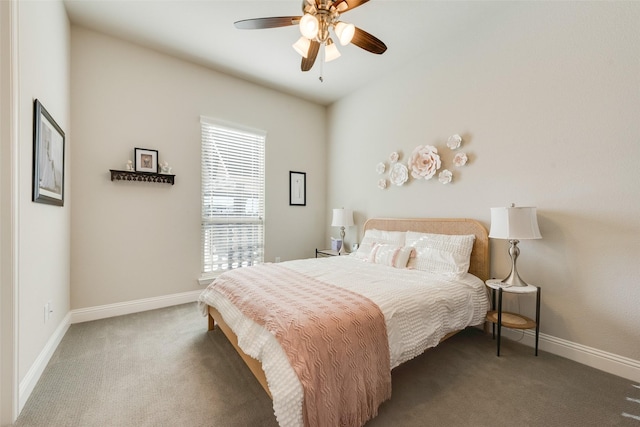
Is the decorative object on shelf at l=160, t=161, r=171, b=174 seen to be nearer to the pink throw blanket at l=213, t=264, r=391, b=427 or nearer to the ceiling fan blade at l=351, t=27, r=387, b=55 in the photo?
the pink throw blanket at l=213, t=264, r=391, b=427

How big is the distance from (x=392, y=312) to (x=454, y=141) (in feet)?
7.11

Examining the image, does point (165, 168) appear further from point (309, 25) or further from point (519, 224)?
point (519, 224)

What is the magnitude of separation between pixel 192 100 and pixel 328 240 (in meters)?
3.07

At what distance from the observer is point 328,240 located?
16.3 ft

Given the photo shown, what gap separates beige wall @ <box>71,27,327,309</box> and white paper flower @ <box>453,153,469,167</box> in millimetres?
2821

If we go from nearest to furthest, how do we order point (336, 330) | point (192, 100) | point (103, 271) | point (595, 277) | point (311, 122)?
point (336, 330) < point (595, 277) < point (103, 271) < point (192, 100) < point (311, 122)

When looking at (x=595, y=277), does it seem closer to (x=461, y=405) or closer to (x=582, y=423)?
(x=582, y=423)

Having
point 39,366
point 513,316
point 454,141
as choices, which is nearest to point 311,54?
point 454,141

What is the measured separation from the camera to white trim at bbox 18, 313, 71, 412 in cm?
166

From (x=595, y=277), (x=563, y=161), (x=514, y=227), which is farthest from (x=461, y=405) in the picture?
(x=563, y=161)

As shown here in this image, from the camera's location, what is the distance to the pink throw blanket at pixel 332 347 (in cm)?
130

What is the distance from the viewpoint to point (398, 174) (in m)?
3.59

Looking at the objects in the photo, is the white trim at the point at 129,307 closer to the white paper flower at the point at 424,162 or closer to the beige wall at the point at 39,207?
the beige wall at the point at 39,207


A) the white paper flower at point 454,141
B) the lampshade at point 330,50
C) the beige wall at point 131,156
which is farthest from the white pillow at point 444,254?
the beige wall at point 131,156
